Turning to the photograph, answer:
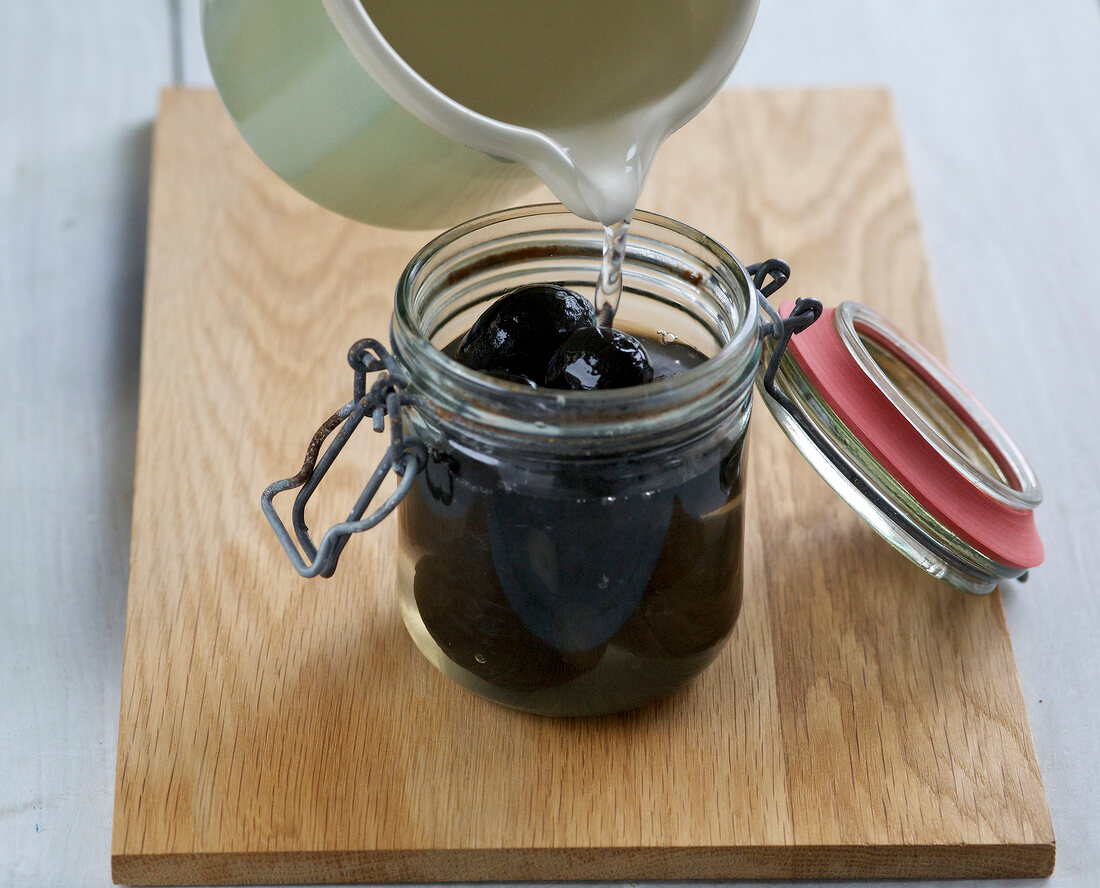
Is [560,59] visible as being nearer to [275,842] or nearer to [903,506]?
[903,506]

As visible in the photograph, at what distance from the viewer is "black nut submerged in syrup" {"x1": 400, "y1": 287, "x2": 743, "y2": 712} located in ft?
1.75

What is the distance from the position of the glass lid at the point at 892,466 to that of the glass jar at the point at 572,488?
6 cm

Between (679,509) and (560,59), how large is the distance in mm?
243

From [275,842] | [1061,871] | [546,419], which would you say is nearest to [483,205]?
[546,419]

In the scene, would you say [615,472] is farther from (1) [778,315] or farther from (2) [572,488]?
(1) [778,315]

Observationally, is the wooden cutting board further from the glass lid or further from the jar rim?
the jar rim

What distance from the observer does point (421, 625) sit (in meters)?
0.62

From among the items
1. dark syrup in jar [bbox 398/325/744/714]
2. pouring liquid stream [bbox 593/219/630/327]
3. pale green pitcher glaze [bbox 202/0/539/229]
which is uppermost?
pale green pitcher glaze [bbox 202/0/539/229]

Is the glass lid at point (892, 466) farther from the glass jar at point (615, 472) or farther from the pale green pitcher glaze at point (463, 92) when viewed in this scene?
the pale green pitcher glaze at point (463, 92)

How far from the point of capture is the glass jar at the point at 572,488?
52 centimetres

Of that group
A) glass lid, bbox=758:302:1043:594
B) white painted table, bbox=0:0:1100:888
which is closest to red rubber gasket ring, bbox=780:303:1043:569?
glass lid, bbox=758:302:1043:594

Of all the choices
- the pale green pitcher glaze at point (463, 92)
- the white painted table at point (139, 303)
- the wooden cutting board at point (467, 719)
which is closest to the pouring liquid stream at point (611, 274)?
the pale green pitcher glaze at point (463, 92)

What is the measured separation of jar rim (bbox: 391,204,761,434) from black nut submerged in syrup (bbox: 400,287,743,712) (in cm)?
3

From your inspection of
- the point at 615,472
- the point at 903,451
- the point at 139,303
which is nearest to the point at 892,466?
the point at 903,451
